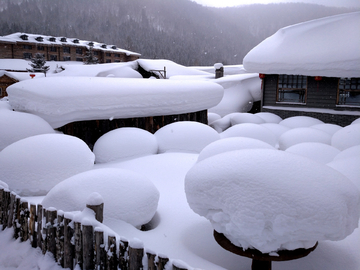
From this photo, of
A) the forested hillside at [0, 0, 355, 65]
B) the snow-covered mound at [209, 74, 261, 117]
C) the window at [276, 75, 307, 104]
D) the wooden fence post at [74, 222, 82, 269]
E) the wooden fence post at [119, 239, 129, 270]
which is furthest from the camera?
the forested hillside at [0, 0, 355, 65]

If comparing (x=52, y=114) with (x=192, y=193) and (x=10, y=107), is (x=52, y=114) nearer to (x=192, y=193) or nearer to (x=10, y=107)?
(x=10, y=107)

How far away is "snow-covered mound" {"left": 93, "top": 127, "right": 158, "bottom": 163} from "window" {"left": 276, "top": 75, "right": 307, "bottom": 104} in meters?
8.18

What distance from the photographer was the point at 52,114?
243 inches

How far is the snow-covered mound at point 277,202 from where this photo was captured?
2064 millimetres

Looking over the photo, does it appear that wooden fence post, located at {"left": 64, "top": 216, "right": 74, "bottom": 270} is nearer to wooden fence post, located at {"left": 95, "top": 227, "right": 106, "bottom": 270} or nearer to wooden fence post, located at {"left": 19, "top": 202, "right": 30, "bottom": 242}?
wooden fence post, located at {"left": 95, "top": 227, "right": 106, "bottom": 270}

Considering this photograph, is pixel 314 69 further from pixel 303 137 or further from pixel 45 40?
pixel 45 40

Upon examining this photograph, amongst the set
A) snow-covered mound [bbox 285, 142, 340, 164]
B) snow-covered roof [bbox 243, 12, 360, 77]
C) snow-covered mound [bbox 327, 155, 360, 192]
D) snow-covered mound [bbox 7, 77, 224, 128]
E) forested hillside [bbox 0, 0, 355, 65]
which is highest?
forested hillside [bbox 0, 0, 355, 65]

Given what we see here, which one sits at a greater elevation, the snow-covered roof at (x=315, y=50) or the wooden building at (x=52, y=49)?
the wooden building at (x=52, y=49)

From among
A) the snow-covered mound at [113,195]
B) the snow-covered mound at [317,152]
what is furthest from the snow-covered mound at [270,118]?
the snow-covered mound at [113,195]

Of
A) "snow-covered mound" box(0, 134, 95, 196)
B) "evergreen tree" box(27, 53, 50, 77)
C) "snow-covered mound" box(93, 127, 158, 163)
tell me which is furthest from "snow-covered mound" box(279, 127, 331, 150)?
"evergreen tree" box(27, 53, 50, 77)

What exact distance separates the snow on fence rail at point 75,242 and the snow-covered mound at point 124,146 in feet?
9.95

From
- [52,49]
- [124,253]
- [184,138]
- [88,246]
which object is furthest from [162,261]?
[52,49]

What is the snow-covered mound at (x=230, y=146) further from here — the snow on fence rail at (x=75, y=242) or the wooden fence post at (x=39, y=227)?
the wooden fence post at (x=39, y=227)

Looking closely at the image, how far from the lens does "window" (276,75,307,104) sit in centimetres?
1200
